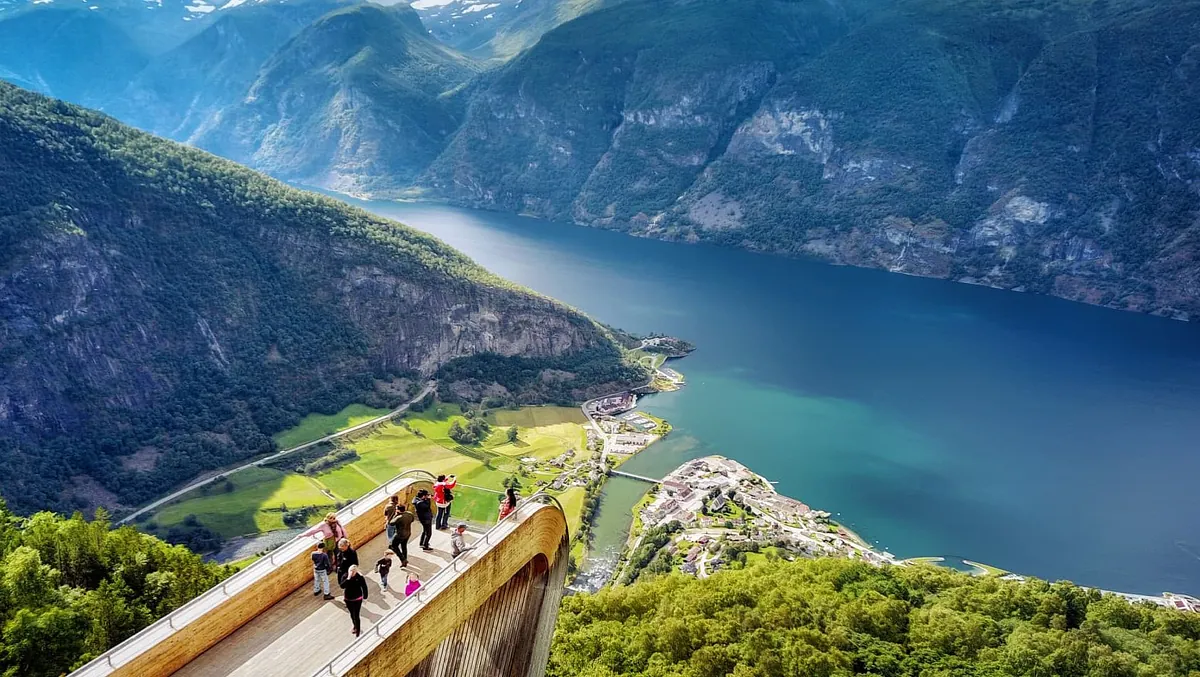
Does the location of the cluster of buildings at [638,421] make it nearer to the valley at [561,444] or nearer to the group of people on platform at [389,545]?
the valley at [561,444]

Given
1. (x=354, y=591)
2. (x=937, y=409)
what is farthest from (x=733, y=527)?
(x=354, y=591)

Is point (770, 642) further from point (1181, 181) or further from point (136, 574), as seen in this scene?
point (1181, 181)

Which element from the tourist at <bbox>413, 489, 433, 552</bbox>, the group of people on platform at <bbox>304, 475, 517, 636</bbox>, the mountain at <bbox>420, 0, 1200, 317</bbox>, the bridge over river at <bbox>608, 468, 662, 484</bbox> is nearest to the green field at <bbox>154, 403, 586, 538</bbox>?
the bridge over river at <bbox>608, 468, 662, 484</bbox>

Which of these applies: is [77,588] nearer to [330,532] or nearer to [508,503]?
[330,532]

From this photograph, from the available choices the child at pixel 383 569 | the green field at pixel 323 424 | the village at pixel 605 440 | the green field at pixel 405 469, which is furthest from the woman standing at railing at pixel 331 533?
the green field at pixel 323 424

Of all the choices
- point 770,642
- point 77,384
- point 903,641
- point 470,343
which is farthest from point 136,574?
point 470,343

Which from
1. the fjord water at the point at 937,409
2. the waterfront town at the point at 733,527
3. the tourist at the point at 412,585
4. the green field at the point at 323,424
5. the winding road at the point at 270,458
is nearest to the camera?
the tourist at the point at 412,585

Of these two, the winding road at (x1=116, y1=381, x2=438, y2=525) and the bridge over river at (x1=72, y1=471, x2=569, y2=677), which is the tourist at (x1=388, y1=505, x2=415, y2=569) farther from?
the winding road at (x1=116, y1=381, x2=438, y2=525)
